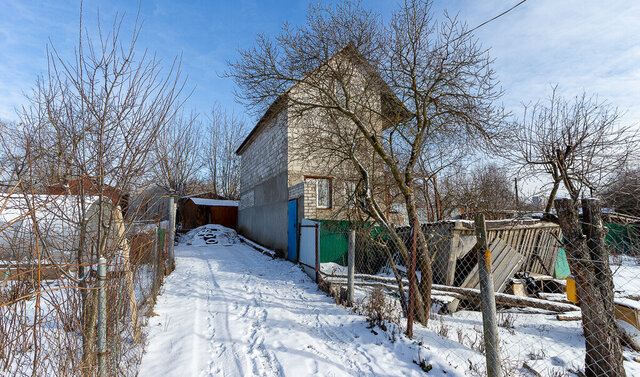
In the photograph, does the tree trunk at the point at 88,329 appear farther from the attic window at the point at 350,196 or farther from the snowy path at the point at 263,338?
the attic window at the point at 350,196

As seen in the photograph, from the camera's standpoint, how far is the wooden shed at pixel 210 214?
23859 millimetres

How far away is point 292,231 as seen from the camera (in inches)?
441

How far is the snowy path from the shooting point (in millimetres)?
3520

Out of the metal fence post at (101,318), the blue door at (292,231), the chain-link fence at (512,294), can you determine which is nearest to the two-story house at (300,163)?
the blue door at (292,231)

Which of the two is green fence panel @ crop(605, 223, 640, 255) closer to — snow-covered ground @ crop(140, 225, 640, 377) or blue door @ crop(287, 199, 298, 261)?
snow-covered ground @ crop(140, 225, 640, 377)

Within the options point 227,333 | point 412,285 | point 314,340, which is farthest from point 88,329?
point 412,285

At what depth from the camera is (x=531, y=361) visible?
3.93 meters

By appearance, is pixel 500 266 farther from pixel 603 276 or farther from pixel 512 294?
pixel 603 276

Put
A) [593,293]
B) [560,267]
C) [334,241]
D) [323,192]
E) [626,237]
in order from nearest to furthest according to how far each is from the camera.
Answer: [593,293] < [626,237] < [560,267] < [334,241] < [323,192]

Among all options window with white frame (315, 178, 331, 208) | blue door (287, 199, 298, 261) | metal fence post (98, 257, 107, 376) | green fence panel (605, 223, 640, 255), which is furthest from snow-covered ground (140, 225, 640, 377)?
window with white frame (315, 178, 331, 208)

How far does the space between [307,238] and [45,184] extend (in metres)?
7.30

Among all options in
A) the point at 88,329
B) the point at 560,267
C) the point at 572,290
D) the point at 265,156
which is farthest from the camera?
the point at 265,156

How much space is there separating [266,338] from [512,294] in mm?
5757

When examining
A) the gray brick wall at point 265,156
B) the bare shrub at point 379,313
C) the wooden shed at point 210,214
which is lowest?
the bare shrub at point 379,313
